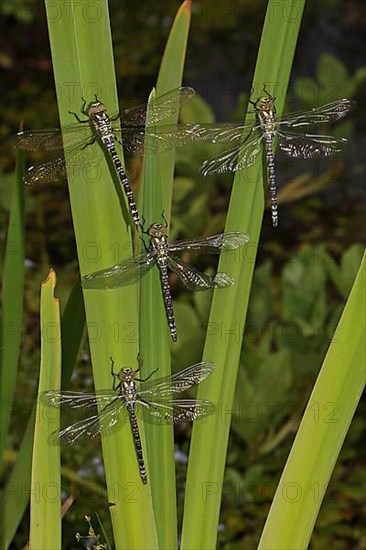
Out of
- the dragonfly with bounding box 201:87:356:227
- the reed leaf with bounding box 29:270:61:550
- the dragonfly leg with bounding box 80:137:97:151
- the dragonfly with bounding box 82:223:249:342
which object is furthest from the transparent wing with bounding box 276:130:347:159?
the reed leaf with bounding box 29:270:61:550

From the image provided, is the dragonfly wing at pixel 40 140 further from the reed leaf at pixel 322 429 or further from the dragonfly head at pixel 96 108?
the reed leaf at pixel 322 429

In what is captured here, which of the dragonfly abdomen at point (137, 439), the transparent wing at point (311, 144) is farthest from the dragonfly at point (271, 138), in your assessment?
the dragonfly abdomen at point (137, 439)

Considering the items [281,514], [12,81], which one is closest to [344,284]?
[281,514]

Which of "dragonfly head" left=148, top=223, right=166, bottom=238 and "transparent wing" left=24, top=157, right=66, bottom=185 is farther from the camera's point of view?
"transparent wing" left=24, top=157, right=66, bottom=185

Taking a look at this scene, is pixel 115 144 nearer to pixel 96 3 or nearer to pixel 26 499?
pixel 96 3

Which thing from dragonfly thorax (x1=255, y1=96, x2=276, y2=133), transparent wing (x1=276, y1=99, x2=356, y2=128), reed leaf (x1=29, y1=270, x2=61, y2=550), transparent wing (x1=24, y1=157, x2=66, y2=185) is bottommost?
reed leaf (x1=29, y1=270, x2=61, y2=550)

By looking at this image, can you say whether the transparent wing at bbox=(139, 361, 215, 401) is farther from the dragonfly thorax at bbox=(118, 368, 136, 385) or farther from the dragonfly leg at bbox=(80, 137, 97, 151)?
the dragonfly leg at bbox=(80, 137, 97, 151)
